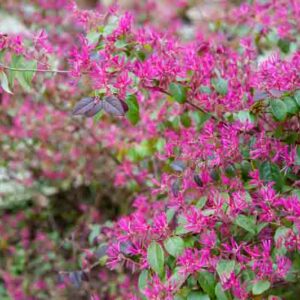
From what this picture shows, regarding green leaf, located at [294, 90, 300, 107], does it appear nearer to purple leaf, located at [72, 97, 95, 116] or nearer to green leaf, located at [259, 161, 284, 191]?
green leaf, located at [259, 161, 284, 191]

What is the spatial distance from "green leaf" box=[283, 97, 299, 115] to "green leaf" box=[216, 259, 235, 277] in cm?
41

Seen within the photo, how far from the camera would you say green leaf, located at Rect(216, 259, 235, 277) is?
4.40ft

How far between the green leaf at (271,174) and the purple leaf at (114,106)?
1.31ft

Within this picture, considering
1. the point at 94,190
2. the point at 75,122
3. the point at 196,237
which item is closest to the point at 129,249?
the point at 196,237

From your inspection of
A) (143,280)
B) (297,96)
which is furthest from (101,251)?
(297,96)

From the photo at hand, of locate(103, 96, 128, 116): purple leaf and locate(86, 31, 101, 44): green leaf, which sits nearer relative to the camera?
locate(103, 96, 128, 116): purple leaf

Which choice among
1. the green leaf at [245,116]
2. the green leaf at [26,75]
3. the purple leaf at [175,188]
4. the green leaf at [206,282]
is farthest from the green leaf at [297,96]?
the green leaf at [26,75]

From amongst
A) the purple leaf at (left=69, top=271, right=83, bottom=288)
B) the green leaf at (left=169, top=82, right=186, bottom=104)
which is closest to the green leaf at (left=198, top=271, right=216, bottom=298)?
the green leaf at (left=169, top=82, right=186, bottom=104)

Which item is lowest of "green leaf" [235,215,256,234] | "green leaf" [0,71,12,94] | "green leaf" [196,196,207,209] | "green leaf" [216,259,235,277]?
"green leaf" [216,259,235,277]

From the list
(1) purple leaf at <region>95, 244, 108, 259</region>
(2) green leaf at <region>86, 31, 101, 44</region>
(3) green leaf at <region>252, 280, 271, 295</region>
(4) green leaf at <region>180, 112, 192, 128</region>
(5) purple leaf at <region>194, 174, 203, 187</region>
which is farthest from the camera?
(4) green leaf at <region>180, 112, 192, 128</region>

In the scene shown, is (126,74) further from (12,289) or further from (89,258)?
(12,289)

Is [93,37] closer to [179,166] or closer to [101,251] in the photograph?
[179,166]

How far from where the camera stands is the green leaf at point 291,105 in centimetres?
146

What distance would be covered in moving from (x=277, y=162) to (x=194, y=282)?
1.30ft
